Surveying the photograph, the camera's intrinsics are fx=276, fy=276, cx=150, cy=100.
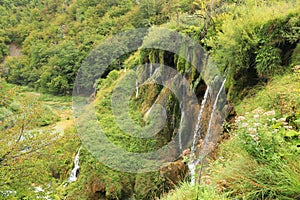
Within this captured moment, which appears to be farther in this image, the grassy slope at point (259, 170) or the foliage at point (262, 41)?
the foliage at point (262, 41)

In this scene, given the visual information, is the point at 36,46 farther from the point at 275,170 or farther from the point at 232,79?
the point at 275,170

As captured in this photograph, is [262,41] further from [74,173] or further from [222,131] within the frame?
[74,173]

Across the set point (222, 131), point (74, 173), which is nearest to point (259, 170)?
point (222, 131)

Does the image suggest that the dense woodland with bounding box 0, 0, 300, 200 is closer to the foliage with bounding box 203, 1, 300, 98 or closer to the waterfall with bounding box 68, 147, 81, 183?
the foliage with bounding box 203, 1, 300, 98

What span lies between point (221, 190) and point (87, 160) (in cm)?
924

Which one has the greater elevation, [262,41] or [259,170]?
[262,41]

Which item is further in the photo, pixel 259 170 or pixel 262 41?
pixel 262 41

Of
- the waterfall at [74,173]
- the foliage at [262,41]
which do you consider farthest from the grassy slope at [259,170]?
the waterfall at [74,173]

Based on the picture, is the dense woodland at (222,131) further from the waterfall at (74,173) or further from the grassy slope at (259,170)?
the waterfall at (74,173)

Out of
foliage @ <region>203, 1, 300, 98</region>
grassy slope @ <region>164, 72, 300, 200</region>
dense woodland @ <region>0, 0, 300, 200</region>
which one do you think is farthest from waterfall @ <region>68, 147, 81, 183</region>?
grassy slope @ <region>164, 72, 300, 200</region>

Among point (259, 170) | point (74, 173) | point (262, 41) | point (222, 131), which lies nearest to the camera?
point (259, 170)

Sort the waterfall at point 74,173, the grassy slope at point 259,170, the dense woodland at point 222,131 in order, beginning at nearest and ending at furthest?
the grassy slope at point 259,170 < the dense woodland at point 222,131 < the waterfall at point 74,173

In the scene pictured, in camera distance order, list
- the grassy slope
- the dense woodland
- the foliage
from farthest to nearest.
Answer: the foliage → the dense woodland → the grassy slope

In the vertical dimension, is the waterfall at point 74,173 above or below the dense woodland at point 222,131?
below
